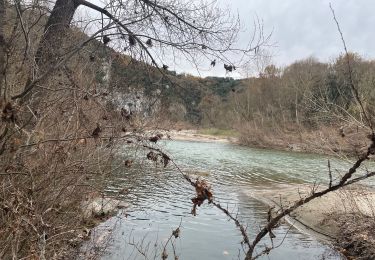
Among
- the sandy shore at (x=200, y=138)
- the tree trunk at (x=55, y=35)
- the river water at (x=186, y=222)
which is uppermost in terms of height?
the tree trunk at (x=55, y=35)

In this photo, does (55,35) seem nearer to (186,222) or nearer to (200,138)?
(186,222)

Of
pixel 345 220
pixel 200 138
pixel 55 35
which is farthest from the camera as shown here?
pixel 200 138

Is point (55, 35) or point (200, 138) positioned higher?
point (55, 35)

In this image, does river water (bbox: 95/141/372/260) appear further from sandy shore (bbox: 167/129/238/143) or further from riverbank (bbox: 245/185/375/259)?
sandy shore (bbox: 167/129/238/143)

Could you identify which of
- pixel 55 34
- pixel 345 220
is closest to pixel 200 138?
pixel 345 220

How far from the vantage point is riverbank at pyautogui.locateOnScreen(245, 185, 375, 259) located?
854cm

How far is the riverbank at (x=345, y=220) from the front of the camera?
8539 millimetres

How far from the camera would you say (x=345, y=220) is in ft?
33.3

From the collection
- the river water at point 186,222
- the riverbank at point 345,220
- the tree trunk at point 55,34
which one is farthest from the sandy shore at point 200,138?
the tree trunk at point 55,34

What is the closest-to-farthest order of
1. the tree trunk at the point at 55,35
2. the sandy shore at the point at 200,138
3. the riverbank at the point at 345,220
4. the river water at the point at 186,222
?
the tree trunk at the point at 55,35
the river water at the point at 186,222
the riverbank at the point at 345,220
the sandy shore at the point at 200,138

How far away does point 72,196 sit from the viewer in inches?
237

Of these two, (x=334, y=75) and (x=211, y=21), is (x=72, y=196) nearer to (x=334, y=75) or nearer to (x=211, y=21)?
(x=211, y=21)

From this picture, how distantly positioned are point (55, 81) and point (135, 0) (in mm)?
2285

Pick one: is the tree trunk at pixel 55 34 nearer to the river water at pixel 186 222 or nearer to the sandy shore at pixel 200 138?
the river water at pixel 186 222
